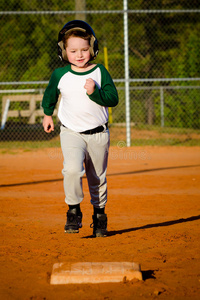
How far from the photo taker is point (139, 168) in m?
8.58

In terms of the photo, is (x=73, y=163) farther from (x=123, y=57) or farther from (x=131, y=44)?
(x=131, y=44)

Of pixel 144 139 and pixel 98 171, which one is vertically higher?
pixel 98 171

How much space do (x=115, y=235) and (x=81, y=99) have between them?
1.19m

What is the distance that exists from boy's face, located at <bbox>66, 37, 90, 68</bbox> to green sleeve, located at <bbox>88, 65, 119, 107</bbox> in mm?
157

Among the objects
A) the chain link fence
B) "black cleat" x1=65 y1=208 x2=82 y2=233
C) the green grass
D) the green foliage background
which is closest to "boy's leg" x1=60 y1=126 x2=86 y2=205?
"black cleat" x1=65 y1=208 x2=82 y2=233

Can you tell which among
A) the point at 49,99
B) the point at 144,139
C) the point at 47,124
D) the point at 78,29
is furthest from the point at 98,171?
the point at 144,139

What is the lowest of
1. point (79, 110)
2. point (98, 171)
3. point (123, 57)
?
point (98, 171)

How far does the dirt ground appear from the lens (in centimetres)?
258

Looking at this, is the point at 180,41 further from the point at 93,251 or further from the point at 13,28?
the point at 93,251

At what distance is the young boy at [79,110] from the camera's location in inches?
138

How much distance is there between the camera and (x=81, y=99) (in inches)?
139

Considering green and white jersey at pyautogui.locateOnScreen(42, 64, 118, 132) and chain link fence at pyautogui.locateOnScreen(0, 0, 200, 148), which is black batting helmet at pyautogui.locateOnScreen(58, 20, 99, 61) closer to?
green and white jersey at pyautogui.locateOnScreen(42, 64, 118, 132)

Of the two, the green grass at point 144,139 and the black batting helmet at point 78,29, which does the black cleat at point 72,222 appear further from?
the green grass at point 144,139

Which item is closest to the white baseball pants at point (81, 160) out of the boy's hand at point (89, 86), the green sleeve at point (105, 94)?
the green sleeve at point (105, 94)
